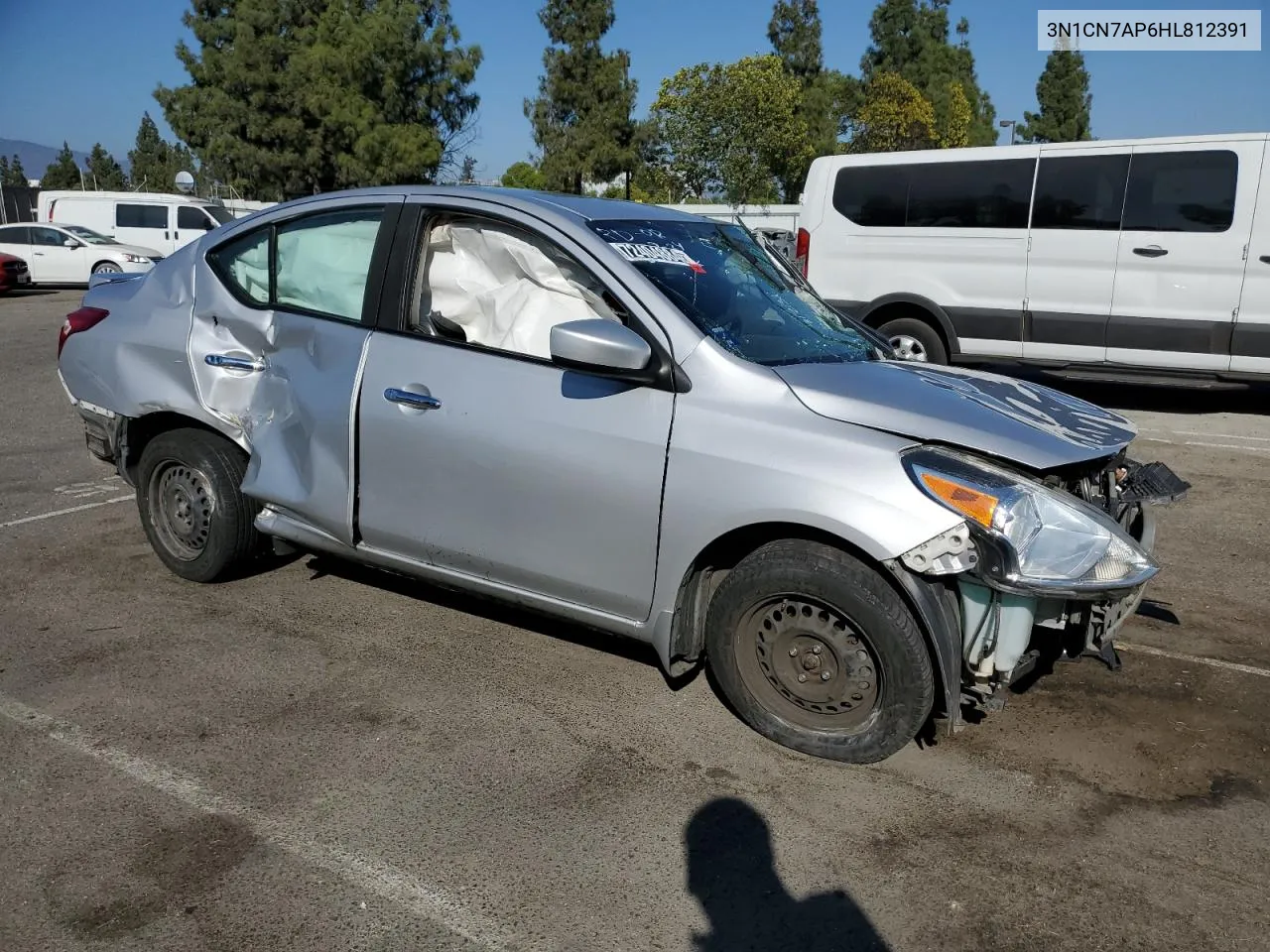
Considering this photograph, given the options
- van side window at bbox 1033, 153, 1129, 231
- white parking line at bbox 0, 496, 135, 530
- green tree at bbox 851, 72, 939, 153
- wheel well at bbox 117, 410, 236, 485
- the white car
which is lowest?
white parking line at bbox 0, 496, 135, 530

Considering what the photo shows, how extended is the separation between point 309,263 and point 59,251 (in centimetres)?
2109

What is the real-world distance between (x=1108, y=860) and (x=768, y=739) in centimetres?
→ 108

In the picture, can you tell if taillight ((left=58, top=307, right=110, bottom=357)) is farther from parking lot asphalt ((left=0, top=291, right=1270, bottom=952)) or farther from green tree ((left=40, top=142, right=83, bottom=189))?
green tree ((left=40, top=142, right=83, bottom=189))

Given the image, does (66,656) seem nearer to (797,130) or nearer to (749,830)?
(749,830)

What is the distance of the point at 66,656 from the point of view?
4.14 metres

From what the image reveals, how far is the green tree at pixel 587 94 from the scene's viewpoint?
163ft

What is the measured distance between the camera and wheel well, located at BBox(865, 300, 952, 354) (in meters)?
10.4

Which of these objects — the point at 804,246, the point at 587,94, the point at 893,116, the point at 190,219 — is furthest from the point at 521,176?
the point at 804,246

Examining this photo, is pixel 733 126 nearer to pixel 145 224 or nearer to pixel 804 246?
pixel 145 224

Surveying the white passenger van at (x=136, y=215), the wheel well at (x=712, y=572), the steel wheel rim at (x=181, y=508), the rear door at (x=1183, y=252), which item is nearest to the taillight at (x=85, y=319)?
the steel wheel rim at (x=181, y=508)

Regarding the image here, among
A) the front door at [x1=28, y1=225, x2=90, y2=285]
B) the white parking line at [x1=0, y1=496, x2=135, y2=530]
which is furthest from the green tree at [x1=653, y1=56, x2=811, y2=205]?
the white parking line at [x1=0, y1=496, x2=135, y2=530]

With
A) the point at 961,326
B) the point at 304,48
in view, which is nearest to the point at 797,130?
the point at 304,48

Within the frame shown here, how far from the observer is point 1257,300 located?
902cm

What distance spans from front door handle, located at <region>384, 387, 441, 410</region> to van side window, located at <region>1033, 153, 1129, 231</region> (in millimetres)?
7634
